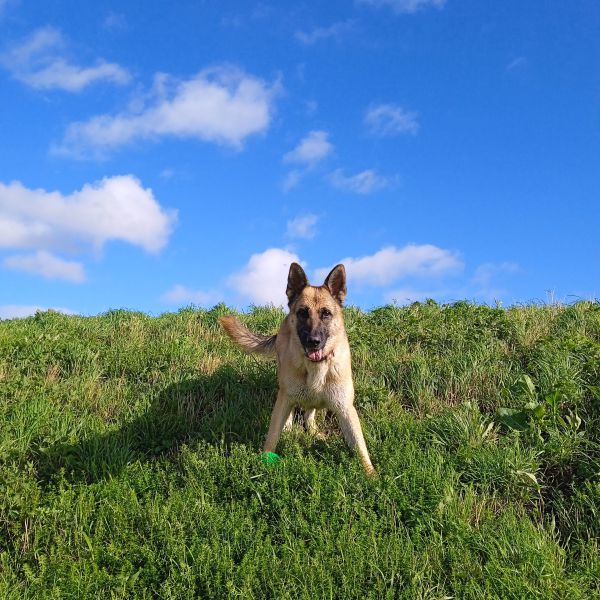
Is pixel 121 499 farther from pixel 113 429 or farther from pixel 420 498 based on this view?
pixel 420 498

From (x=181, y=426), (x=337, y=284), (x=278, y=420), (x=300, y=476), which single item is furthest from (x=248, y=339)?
(x=300, y=476)

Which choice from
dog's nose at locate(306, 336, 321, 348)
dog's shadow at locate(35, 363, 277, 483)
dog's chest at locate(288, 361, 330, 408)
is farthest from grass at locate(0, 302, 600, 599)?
dog's nose at locate(306, 336, 321, 348)

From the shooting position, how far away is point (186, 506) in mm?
4832

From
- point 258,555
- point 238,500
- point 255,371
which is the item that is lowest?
point 258,555

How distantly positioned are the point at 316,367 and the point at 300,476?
3.89 feet

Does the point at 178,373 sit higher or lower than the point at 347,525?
higher

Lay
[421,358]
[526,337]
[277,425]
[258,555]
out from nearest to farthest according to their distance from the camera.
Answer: [258,555] → [277,425] → [421,358] → [526,337]

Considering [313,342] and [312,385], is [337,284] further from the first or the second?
[312,385]

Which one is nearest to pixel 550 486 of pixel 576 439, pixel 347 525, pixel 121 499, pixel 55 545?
pixel 576 439

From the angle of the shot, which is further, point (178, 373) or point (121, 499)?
point (178, 373)

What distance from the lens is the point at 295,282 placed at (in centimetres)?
638

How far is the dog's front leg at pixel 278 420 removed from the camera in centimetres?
563

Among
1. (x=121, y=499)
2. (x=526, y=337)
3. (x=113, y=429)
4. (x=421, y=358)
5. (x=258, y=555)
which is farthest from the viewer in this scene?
(x=526, y=337)

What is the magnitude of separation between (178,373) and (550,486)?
4995 mm
